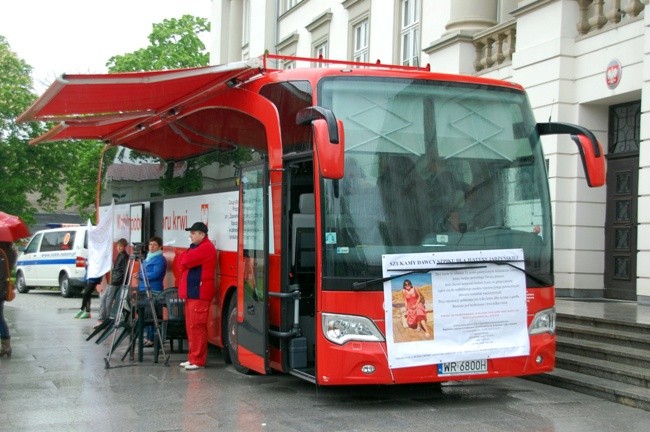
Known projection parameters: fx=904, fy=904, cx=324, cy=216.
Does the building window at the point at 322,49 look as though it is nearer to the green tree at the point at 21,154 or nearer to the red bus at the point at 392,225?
the green tree at the point at 21,154

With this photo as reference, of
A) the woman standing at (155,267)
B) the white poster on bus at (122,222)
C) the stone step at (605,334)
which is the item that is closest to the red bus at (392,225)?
the stone step at (605,334)

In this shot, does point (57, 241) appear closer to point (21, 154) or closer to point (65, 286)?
point (65, 286)

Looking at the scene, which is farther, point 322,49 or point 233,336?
point 322,49

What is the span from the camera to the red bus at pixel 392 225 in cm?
821

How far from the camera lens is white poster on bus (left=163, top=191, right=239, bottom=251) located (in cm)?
1085

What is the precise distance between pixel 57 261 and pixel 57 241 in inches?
23.4

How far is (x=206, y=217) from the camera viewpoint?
11664 mm

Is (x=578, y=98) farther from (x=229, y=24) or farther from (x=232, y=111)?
(x=229, y=24)

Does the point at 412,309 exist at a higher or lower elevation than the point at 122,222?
lower

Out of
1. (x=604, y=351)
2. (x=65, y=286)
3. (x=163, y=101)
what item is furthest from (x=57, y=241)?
(x=604, y=351)

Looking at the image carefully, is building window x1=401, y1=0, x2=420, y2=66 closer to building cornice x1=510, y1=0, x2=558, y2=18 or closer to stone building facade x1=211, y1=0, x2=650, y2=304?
stone building facade x1=211, y1=0, x2=650, y2=304

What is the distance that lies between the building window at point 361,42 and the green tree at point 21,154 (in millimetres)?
15632

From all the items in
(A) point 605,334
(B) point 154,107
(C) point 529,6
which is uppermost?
(C) point 529,6

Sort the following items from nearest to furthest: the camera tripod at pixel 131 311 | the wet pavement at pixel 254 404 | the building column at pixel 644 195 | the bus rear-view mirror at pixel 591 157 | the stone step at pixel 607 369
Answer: the wet pavement at pixel 254 404, the bus rear-view mirror at pixel 591 157, the stone step at pixel 607 369, the camera tripod at pixel 131 311, the building column at pixel 644 195
